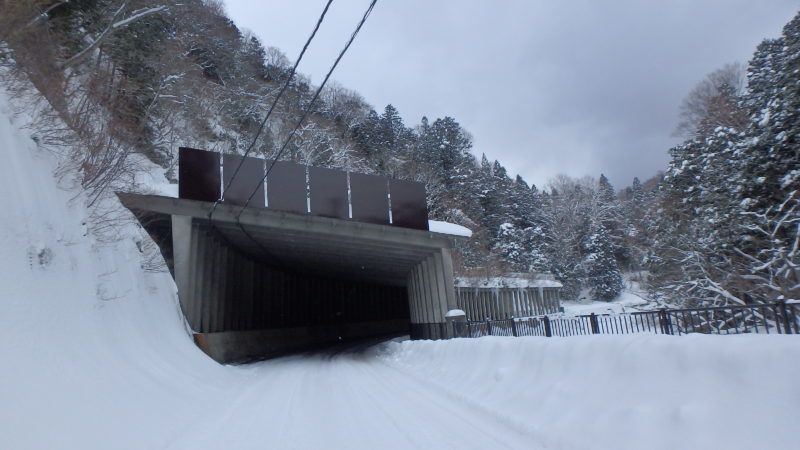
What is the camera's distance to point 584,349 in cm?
641

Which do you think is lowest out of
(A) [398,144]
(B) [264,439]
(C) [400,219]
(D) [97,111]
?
(B) [264,439]

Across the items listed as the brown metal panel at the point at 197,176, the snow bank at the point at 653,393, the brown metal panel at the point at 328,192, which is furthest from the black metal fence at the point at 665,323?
the brown metal panel at the point at 197,176

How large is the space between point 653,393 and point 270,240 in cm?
1846

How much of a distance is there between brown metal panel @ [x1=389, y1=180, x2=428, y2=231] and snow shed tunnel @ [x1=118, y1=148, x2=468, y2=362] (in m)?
0.04

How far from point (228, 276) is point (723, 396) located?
20739 millimetres

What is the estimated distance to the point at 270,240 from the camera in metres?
21.3

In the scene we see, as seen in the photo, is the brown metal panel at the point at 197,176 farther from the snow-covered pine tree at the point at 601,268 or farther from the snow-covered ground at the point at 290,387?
the snow-covered pine tree at the point at 601,268

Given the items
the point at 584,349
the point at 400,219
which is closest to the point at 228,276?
the point at 400,219

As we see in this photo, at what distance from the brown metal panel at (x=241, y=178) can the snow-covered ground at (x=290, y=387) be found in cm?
609

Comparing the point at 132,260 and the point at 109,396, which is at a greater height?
the point at 132,260

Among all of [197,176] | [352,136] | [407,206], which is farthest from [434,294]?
[352,136]

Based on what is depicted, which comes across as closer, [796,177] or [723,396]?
[723,396]

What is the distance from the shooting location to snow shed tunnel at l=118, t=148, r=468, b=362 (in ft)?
55.8

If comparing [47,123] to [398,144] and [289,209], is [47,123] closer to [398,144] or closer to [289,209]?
[289,209]
